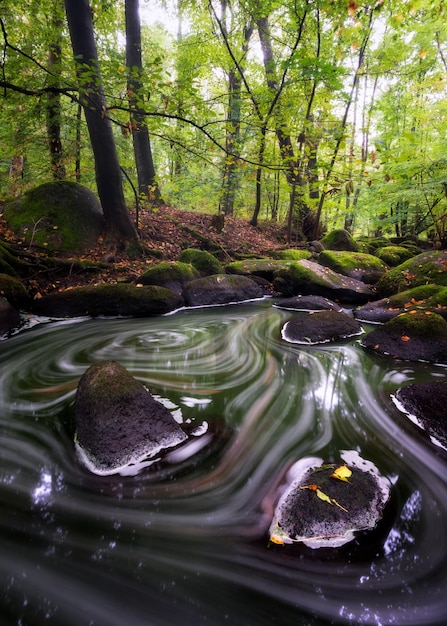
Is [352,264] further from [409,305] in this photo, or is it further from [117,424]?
[117,424]

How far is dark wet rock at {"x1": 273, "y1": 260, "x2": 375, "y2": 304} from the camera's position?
757cm

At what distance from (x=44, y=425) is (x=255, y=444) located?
1.90 m

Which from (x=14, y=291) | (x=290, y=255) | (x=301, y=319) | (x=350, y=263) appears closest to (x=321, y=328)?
(x=301, y=319)

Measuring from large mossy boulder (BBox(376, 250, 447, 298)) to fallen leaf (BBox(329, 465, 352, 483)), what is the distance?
5.81 metres

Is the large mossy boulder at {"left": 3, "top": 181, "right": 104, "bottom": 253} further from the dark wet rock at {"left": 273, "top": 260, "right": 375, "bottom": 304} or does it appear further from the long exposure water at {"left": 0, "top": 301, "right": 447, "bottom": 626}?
the dark wet rock at {"left": 273, "top": 260, "right": 375, "bottom": 304}

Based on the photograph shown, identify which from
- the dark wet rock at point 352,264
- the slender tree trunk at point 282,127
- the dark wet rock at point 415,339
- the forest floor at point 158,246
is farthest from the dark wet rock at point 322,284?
the dark wet rock at point 415,339

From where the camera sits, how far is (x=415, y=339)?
432 cm

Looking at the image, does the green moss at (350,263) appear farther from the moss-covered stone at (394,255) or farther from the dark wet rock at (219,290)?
the dark wet rock at (219,290)

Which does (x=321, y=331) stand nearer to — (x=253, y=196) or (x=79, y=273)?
(x=79, y=273)

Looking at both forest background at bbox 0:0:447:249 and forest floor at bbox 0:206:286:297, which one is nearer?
forest background at bbox 0:0:447:249

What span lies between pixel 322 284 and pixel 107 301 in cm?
498

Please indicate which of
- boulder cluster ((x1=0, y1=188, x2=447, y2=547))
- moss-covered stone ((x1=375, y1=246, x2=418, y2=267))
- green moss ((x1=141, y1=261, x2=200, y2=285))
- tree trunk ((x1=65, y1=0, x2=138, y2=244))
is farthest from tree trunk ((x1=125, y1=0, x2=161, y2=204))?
moss-covered stone ((x1=375, y1=246, x2=418, y2=267))

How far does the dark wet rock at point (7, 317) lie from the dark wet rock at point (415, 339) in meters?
5.72

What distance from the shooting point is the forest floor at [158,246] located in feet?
22.7
